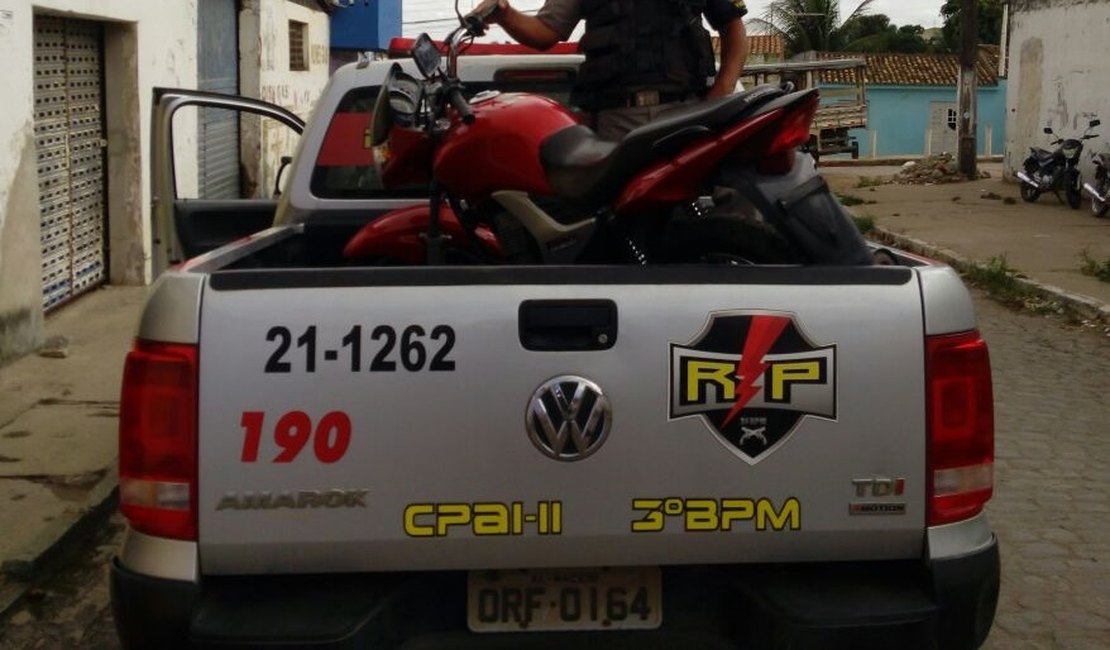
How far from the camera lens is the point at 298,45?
1925cm

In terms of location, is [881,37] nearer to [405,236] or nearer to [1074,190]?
[1074,190]

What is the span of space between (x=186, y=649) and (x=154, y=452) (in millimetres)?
374

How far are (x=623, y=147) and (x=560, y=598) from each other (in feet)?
3.20

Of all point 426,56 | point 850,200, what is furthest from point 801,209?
point 850,200

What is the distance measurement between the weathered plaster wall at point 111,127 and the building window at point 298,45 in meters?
6.36

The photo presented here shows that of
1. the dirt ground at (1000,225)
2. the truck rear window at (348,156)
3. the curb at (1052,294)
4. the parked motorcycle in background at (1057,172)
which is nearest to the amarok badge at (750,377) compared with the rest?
the truck rear window at (348,156)

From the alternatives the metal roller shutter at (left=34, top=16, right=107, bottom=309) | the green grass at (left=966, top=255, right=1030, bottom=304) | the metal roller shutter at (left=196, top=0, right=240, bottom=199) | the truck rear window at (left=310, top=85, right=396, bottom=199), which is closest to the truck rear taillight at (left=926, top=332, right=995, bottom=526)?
the truck rear window at (left=310, top=85, right=396, bottom=199)

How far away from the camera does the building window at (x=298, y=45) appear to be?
18.9 metres

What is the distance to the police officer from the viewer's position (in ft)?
14.6

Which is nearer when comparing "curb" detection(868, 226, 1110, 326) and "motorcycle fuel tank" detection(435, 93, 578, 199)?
"motorcycle fuel tank" detection(435, 93, 578, 199)

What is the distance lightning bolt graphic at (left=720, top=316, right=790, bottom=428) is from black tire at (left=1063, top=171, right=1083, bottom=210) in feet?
56.3

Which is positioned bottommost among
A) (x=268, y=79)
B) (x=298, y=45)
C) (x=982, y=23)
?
(x=268, y=79)

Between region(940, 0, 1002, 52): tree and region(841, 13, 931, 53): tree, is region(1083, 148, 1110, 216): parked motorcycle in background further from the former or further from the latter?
region(940, 0, 1002, 52): tree

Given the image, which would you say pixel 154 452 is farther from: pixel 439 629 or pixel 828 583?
pixel 828 583
